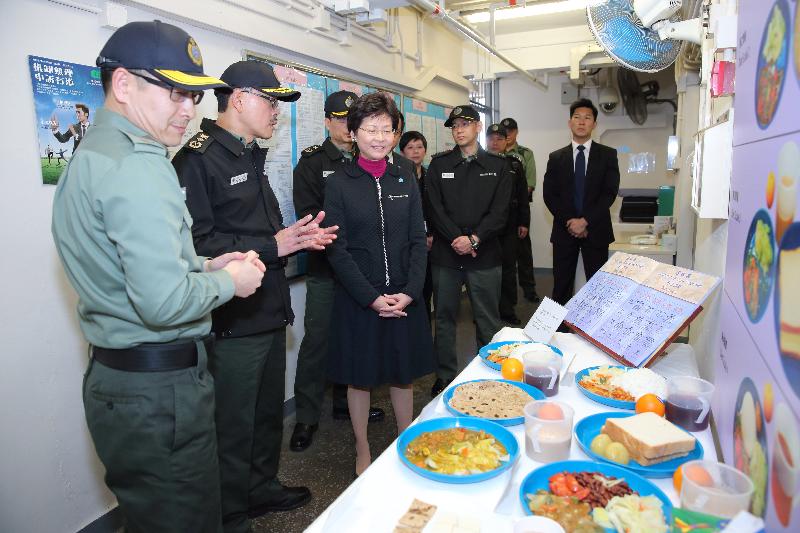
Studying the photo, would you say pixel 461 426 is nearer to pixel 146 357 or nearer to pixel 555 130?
pixel 146 357

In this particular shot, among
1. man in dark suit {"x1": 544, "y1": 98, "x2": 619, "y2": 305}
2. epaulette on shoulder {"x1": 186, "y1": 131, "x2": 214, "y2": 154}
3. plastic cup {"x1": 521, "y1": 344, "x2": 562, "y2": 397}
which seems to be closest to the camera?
plastic cup {"x1": 521, "y1": 344, "x2": 562, "y2": 397}

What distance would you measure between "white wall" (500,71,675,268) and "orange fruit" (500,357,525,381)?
18.8 ft

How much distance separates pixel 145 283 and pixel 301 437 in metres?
1.84

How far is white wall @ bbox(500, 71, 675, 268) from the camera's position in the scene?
680cm

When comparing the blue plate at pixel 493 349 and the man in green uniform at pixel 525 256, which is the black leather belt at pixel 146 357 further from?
the man in green uniform at pixel 525 256

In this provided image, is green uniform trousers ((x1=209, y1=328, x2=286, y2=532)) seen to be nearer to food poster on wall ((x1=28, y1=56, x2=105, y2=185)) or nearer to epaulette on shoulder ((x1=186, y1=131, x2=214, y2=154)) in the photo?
epaulette on shoulder ((x1=186, y1=131, x2=214, y2=154))

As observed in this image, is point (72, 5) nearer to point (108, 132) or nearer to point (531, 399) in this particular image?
point (108, 132)

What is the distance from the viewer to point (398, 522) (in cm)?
97

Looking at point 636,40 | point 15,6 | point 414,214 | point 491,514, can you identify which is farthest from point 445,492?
point 15,6

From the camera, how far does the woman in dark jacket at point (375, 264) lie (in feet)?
7.18

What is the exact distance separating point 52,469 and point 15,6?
1.59 meters

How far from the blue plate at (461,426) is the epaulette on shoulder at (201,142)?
1.23 meters

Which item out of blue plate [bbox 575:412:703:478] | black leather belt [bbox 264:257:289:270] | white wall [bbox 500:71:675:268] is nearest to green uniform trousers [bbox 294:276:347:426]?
black leather belt [bbox 264:257:289:270]

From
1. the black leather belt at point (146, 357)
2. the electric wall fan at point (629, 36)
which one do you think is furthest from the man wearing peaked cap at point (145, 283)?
the electric wall fan at point (629, 36)
